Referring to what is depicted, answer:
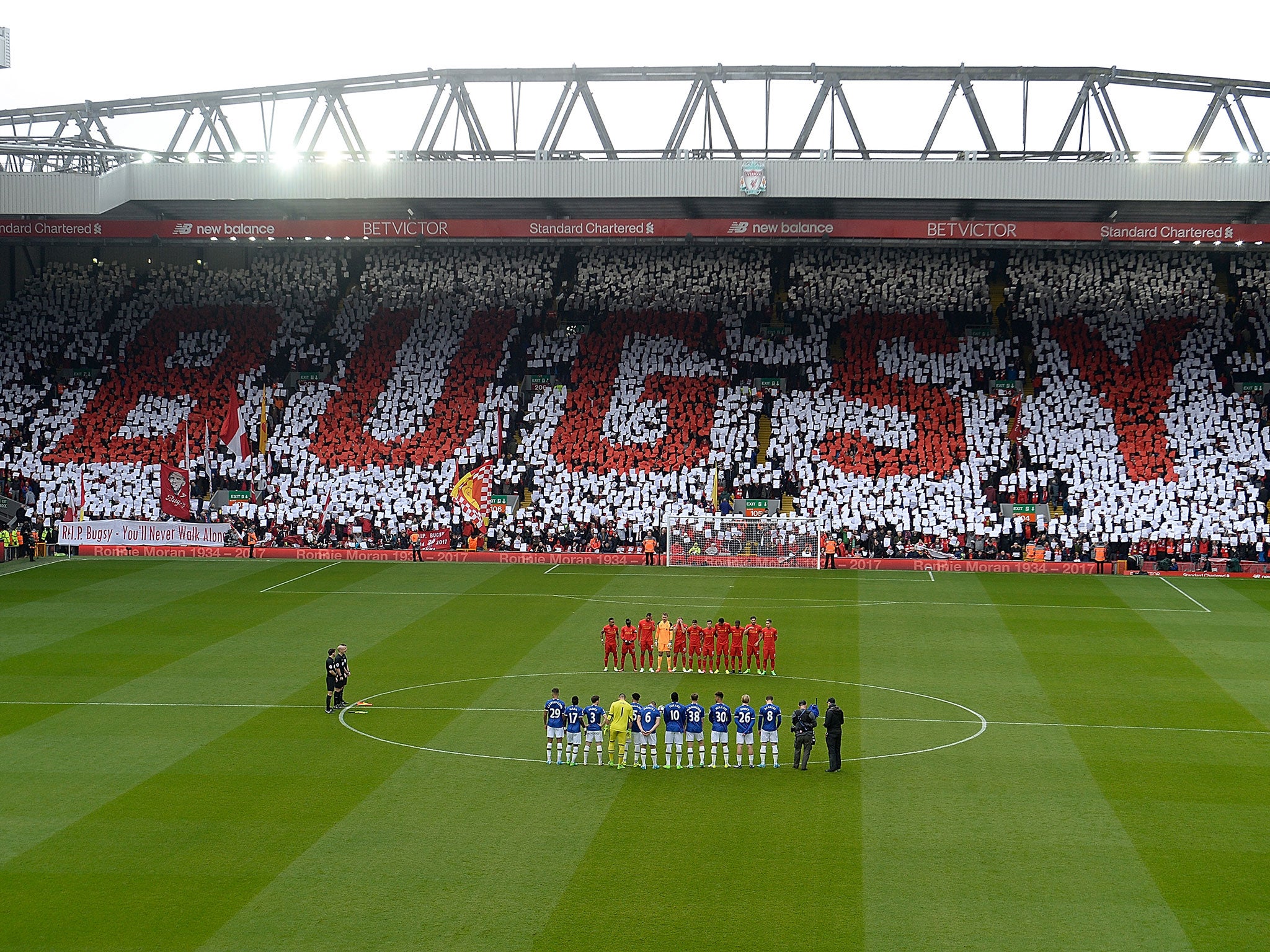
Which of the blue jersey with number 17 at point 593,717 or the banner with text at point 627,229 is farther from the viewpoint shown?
the banner with text at point 627,229

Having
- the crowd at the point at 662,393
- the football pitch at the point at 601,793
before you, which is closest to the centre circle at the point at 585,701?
the football pitch at the point at 601,793

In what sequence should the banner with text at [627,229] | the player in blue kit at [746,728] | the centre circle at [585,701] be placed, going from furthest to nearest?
1. the banner with text at [627,229]
2. the centre circle at [585,701]
3. the player in blue kit at [746,728]

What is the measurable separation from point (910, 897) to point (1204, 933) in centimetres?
303

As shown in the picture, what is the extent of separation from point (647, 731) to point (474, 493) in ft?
A: 91.9

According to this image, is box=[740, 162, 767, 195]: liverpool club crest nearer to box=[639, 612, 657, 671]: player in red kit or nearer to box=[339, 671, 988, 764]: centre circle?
box=[639, 612, 657, 671]: player in red kit

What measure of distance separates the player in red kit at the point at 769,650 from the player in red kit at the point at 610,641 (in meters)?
2.97

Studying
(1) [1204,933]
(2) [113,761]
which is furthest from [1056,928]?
(2) [113,761]

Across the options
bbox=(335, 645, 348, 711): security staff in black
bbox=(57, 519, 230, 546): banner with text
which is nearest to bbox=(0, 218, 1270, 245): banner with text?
bbox=(57, 519, 230, 546): banner with text

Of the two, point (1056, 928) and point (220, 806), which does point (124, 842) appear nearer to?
point (220, 806)

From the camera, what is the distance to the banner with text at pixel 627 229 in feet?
156

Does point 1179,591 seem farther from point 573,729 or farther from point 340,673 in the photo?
point 340,673

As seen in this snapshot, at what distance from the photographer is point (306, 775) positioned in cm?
2070

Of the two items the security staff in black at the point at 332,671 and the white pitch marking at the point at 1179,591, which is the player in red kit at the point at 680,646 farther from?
the white pitch marking at the point at 1179,591

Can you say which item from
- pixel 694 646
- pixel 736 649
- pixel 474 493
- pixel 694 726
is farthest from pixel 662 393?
pixel 694 726
